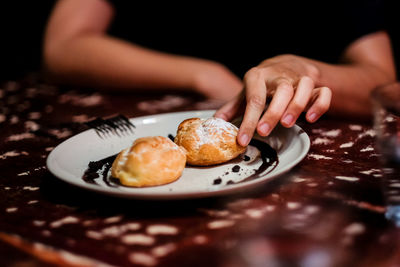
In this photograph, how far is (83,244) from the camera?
1.91ft

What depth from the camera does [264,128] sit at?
90cm

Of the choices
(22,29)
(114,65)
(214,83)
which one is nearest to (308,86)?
(214,83)

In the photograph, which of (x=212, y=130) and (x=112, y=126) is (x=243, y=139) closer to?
(x=212, y=130)

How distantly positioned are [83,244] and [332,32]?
1.60 metres

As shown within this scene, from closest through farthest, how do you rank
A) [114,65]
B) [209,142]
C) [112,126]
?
[209,142] → [112,126] → [114,65]

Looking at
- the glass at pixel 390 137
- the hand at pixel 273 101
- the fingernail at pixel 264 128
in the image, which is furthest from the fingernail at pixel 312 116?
the glass at pixel 390 137

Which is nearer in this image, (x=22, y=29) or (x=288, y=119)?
(x=288, y=119)

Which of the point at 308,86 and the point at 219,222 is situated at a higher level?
the point at 308,86

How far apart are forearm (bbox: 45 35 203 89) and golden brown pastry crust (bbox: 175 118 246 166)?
29.3 inches

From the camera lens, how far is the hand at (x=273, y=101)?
90cm

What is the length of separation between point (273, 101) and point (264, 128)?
7 cm

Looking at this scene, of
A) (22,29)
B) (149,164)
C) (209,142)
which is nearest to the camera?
(149,164)

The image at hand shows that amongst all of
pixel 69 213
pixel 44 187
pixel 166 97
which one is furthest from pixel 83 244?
pixel 166 97

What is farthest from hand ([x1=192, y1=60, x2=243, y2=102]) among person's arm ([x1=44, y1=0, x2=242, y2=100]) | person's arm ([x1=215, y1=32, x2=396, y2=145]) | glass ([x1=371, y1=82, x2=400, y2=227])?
glass ([x1=371, y1=82, x2=400, y2=227])
